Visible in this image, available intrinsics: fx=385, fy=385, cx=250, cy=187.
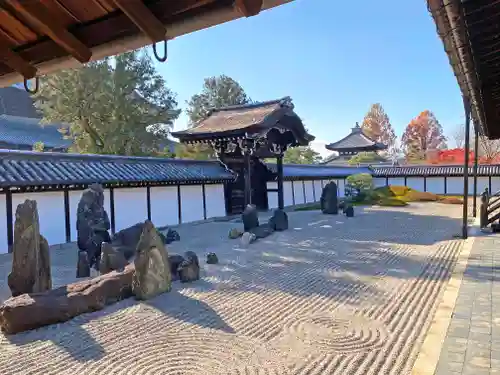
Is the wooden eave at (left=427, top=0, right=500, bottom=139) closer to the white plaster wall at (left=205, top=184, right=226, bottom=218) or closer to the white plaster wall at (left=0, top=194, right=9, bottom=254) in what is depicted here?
the white plaster wall at (left=0, top=194, right=9, bottom=254)

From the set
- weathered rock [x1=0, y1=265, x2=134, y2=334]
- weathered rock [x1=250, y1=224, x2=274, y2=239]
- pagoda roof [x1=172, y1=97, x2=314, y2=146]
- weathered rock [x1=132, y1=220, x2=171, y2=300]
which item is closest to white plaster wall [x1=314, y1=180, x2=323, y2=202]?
pagoda roof [x1=172, y1=97, x2=314, y2=146]

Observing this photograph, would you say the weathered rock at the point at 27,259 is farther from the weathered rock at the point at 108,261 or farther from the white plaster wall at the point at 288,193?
the white plaster wall at the point at 288,193

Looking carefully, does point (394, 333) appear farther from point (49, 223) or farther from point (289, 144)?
point (289, 144)

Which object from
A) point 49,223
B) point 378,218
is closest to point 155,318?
point 49,223

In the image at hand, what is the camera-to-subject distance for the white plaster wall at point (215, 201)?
63.0 feet

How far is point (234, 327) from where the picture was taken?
17.9 ft

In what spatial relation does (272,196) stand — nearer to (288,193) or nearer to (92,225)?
(288,193)

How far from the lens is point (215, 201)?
1969 cm

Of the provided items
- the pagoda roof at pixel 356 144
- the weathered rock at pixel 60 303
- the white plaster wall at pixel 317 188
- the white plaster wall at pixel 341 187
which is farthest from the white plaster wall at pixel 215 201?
the pagoda roof at pixel 356 144

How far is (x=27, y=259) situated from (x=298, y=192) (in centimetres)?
2209

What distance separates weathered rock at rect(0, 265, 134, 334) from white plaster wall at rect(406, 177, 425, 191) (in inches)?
1278

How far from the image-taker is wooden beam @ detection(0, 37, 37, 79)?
240 cm

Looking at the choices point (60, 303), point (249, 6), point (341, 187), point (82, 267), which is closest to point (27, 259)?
point (60, 303)

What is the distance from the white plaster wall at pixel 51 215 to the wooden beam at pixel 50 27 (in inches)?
446
